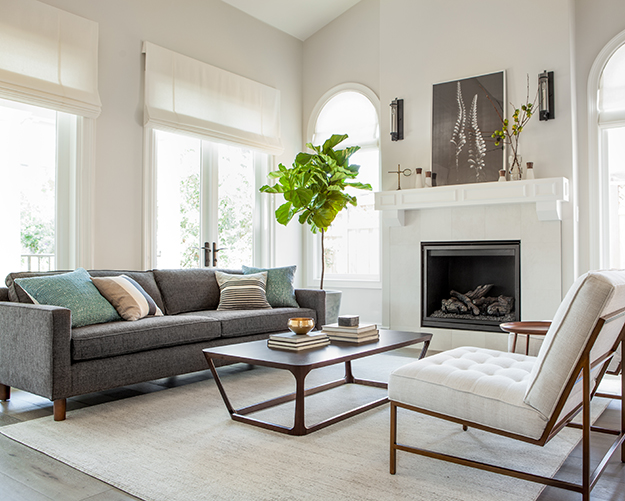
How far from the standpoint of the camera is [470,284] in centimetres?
536

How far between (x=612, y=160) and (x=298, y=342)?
3.55 m

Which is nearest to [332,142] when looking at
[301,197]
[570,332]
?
[301,197]

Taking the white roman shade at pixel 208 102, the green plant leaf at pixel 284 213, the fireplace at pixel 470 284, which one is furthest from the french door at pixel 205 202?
the fireplace at pixel 470 284

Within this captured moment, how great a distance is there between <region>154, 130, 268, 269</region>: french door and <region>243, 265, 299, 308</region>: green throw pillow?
0.77m

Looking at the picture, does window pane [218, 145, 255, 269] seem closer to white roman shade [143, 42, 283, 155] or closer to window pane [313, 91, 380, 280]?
white roman shade [143, 42, 283, 155]

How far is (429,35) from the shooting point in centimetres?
532

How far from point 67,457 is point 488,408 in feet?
5.80

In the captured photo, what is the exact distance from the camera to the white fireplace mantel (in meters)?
4.46

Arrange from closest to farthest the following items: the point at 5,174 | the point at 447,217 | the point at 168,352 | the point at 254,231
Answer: the point at 168,352
the point at 5,174
the point at 447,217
the point at 254,231

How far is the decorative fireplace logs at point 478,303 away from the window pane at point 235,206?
2242 mm

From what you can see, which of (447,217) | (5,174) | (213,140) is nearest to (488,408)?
(447,217)

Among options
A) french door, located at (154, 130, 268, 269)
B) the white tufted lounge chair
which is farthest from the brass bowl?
french door, located at (154, 130, 268, 269)

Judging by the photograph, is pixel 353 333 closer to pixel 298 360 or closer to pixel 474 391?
pixel 298 360

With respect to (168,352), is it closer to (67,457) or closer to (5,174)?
(67,457)
